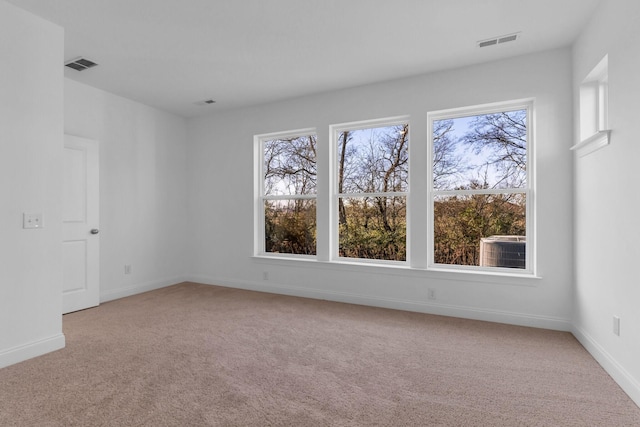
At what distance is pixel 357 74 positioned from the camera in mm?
3869

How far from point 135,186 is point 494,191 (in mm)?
4559

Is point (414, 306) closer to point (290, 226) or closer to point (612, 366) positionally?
point (612, 366)

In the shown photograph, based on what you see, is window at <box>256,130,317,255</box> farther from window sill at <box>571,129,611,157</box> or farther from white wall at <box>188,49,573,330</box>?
window sill at <box>571,129,611,157</box>

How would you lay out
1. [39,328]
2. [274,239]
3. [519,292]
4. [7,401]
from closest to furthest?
[7,401]
[39,328]
[519,292]
[274,239]

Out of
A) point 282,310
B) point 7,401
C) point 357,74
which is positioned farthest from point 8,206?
point 357,74

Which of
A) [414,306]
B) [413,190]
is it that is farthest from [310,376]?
[413,190]

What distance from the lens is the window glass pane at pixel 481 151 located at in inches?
142

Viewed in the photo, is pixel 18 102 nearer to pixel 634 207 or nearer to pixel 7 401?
pixel 7 401

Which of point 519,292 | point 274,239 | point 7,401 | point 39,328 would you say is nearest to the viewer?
point 7,401

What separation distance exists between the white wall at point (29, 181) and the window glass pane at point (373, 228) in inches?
117

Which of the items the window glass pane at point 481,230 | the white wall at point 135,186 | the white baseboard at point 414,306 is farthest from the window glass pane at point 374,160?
the white wall at point 135,186

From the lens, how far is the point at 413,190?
12.9 feet

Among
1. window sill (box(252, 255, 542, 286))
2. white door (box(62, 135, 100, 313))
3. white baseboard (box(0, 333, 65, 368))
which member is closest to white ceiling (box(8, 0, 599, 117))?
white door (box(62, 135, 100, 313))

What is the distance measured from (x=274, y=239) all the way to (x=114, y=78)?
2.78 m
